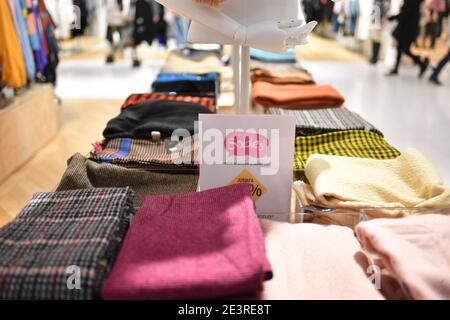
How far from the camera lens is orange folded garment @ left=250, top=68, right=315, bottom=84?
8.47 ft

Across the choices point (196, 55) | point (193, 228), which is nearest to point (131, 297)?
point (193, 228)

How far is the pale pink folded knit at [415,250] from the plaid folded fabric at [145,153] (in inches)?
26.7

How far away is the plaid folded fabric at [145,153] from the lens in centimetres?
147

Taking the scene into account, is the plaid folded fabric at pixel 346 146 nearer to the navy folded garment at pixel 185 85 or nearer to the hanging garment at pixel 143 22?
the navy folded garment at pixel 185 85

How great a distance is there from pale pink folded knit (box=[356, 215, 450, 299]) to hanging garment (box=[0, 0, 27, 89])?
2.65 meters

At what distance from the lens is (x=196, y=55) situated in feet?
11.8

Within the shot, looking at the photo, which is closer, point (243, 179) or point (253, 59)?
point (243, 179)

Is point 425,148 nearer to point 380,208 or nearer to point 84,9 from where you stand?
point 380,208

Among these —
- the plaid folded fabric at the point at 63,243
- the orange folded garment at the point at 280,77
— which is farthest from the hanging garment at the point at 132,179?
the orange folded garment at the point at 280,77

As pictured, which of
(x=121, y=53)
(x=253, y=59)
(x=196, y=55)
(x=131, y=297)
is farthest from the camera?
(x=121, y=53)

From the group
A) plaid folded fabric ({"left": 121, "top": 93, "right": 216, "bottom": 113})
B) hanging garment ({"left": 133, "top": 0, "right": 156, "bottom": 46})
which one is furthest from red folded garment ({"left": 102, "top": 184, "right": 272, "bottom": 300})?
hanging garment ({"left": 133, "top": 0, "right": 156, "bottom": 46})

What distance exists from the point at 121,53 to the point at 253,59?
3646 millimetres

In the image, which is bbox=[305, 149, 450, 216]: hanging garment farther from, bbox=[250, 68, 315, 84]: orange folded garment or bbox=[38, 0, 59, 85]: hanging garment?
bbox=[38, 0, 59, 85]: hanging garment

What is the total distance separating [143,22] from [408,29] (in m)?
3.14
